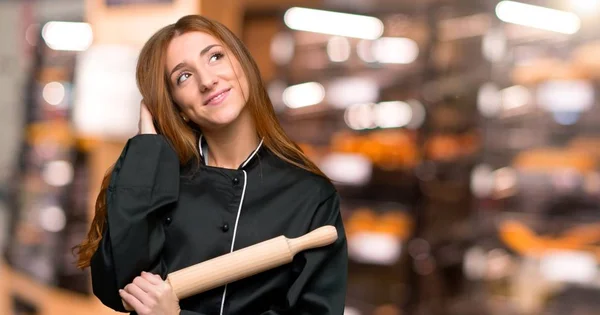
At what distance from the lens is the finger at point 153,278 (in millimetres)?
1471

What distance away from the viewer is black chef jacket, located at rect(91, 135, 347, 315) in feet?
4.93

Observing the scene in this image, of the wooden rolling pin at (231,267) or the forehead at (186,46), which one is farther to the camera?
the forehead at (186,46)

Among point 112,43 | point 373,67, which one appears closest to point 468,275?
point 373,67

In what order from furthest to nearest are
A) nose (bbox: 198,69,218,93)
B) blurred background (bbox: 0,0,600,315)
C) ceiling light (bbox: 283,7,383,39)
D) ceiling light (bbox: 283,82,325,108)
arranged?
ceiling light (bbox: 283,82,325,108) < ceiling light (bbox: 283,7,383,39) < blurred background (bbox: 0,0,600,315) < nose (bbox: 198,69,218,93)

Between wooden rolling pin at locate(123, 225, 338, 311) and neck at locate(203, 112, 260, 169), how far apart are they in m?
0.22

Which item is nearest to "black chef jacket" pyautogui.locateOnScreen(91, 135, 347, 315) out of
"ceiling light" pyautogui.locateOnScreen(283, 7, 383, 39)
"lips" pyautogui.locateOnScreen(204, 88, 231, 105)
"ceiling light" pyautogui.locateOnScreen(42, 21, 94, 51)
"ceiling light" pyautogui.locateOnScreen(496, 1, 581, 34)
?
"lips" pyautogui.locateOnScreen(204, 88, 231, 105)

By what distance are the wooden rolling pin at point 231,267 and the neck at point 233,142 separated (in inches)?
8.7

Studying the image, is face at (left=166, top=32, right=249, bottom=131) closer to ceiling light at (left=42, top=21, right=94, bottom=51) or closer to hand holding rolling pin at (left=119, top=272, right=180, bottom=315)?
hand holding rolling pin at (left=119, top=272, right=180, bottom=315)

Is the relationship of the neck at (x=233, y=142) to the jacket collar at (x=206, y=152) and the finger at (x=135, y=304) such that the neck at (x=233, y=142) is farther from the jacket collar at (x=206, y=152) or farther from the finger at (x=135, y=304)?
the finger at (x=135, y=304)

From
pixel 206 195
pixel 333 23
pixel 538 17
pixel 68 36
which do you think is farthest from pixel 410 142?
pixel 206 195

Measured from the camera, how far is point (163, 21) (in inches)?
117

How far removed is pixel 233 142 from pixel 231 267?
27 cm

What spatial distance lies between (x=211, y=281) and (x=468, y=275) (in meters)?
3.43

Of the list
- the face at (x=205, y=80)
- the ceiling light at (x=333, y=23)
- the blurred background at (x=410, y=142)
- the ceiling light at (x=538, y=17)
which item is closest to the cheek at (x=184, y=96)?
the face at (x=205, y=80)
